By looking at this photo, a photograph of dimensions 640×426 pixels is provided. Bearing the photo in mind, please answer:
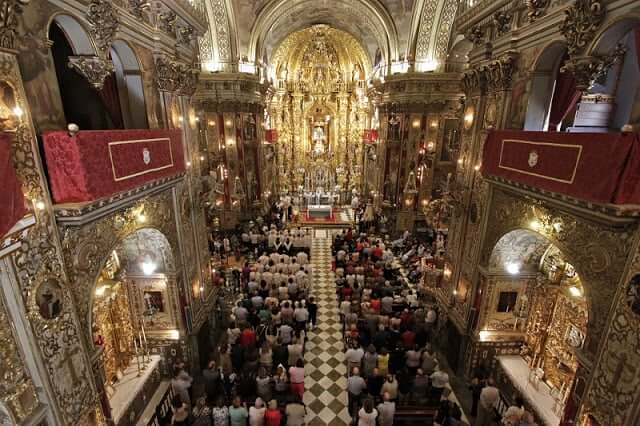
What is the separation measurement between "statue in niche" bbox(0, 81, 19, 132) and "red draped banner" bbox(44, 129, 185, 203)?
48cm

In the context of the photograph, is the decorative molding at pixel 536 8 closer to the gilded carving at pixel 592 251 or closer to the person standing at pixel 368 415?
the gilded carving at pixel 592 251

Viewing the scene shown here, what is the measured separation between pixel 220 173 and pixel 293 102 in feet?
42.4

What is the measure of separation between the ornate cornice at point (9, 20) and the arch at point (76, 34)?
121 cm

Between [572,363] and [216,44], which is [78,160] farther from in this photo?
[216,44]

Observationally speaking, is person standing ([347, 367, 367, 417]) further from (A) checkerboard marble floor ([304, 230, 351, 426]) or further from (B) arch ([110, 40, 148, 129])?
(B) arch ([110, 40, 148, 129])

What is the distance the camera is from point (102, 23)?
17.7 feet

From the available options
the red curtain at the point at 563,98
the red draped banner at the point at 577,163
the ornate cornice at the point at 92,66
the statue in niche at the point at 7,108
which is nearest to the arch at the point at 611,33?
the red draped banner at the point at 577,163

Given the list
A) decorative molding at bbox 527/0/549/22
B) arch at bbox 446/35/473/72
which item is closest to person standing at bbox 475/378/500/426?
decorative molding at bbox 527/0/549/22

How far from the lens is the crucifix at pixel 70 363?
4.70m

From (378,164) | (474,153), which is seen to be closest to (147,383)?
(474,153)

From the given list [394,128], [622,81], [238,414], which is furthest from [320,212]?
[622,81]

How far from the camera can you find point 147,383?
8195 mm

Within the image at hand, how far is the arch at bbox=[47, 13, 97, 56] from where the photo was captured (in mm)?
5113

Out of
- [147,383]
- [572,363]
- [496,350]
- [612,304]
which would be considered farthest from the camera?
A: [496,350]
